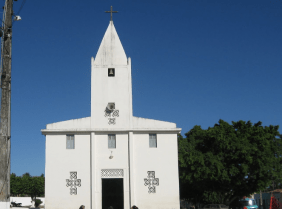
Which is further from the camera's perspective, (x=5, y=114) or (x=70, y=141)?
(x=70, y=141)

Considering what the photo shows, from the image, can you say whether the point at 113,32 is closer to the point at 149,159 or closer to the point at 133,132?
the point at 133,132

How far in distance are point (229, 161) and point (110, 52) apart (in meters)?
14.6

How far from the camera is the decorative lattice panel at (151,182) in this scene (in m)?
25.7

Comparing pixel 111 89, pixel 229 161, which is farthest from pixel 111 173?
pixel 229 161

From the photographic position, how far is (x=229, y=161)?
3366 cm

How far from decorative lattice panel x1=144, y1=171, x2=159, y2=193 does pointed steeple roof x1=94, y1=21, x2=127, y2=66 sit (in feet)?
26.9

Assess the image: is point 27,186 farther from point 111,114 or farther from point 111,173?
point 111,114

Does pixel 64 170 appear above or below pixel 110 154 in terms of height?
below

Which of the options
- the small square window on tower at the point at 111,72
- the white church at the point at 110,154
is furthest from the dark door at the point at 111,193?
the small square window on tower at the point at 111,72

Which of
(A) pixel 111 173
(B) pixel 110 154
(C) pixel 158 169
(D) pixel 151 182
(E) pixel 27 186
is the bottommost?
(E) pixel 27 186

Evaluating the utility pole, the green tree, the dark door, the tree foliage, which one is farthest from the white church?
the tree foliage

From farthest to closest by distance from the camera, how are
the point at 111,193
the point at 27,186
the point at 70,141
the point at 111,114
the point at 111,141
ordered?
1. the point at 27,186
2. the point at 111,193
3. the point at 111,114
4. the point at 111,141
5. the point at 70,141

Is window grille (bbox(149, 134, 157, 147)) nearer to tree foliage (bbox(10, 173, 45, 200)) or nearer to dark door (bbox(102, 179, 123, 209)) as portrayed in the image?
dark door (bbox(102, 179, 123, 209))

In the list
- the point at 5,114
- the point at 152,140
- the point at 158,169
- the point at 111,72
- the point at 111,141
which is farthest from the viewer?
the point at 111,72
